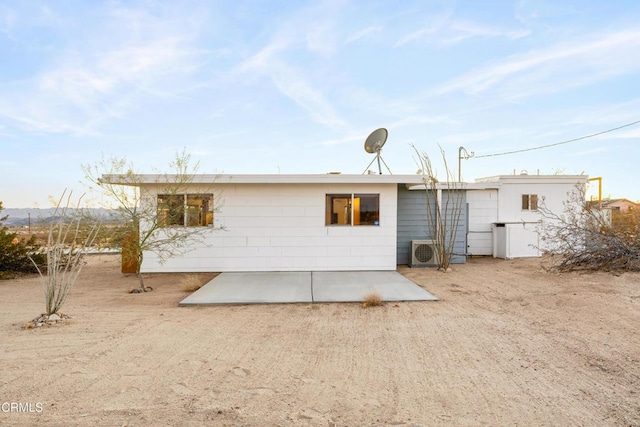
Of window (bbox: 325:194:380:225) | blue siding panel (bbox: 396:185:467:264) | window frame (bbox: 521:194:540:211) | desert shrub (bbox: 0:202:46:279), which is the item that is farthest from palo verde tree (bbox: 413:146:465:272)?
desert shrub (bbox: 0:202:46:279)

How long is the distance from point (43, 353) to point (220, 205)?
19.6 feet

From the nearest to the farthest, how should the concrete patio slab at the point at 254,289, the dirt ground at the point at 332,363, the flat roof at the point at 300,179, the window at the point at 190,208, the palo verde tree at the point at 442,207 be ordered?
the dirt ground at the point at 332,363, the concrete patio slab at the point at 254,289, the window at the point at 190,208, the flat roof at the point at 300,179, the palo verde tree at the point at 442,207

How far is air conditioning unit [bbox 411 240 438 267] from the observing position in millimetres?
11023

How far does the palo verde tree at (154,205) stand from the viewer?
828 cm

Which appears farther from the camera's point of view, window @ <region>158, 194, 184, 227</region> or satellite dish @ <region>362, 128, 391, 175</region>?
satellite dish @ <region>362, 128, 391, 175</region>

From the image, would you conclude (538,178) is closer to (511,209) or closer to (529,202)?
(529,202)

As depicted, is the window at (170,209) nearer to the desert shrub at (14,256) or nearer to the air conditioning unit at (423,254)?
the desert shrub at (14,256)

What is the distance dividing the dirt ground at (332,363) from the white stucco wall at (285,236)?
2970 millimetres

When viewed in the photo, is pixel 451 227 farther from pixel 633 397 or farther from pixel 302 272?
pixel 633 397

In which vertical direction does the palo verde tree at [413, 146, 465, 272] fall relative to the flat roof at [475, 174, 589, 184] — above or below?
below

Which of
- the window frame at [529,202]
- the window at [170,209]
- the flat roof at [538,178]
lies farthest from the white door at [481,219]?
the window at [170,209]

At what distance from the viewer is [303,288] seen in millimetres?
8008

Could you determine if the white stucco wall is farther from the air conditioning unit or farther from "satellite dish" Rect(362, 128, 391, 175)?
"satellite dish" Rect(362, 128, 391, 175)

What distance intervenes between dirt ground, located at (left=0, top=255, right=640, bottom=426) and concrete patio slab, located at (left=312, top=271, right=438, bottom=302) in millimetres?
400
